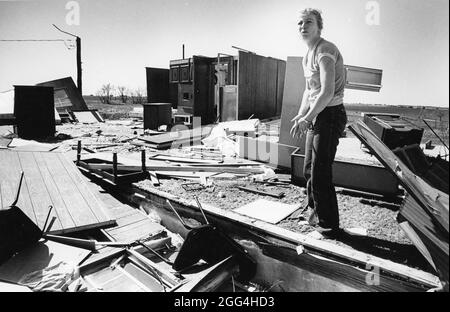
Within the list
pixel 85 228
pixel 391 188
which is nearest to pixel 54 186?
pixel 85 228

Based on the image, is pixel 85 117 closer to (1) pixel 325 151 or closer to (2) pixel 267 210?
(2) pixel 267 210

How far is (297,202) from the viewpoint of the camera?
14.1 ft

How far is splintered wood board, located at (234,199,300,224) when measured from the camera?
366 cm

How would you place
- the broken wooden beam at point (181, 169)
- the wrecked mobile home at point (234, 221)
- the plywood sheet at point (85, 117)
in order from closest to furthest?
the wrecked mobile home at point (234, 221)
the broken wooden beam at point (181, 169)
the plywood sheet at point (85, 117)

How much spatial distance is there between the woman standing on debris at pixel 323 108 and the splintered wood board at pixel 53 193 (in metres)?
2.79

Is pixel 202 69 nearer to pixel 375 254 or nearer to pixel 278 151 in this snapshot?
pixel 278 151

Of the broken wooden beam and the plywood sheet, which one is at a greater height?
the plywood sheet

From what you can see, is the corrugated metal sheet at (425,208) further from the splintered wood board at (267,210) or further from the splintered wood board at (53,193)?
the splintered wood board at (53,193)

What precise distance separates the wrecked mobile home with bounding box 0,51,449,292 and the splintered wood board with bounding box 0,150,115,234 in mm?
21

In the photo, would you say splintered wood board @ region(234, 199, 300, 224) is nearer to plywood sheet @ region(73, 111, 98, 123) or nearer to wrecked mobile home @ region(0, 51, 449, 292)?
wrecked mobile home @ region(0, 51, 449, 292)

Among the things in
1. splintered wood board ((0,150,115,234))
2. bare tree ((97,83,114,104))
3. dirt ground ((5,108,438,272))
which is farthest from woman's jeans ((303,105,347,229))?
bare tree ((97,83,114,104))

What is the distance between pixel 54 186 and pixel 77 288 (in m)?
2.61

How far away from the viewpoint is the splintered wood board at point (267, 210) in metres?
3.66

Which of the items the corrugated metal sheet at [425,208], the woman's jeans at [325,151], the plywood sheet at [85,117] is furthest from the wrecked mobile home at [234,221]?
the plywood sheet at [85,117]
